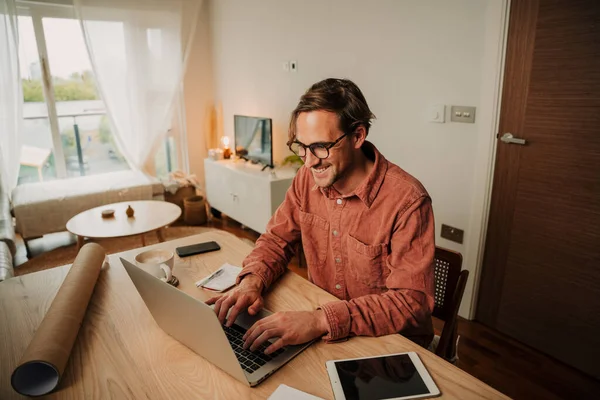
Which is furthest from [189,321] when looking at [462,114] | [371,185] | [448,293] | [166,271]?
[462,114]

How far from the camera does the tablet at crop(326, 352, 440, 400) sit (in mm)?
779

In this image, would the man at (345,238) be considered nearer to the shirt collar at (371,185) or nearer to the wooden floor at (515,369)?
the shirt collar at (371,185)

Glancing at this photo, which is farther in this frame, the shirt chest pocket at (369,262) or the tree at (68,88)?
the tree at (68,88)

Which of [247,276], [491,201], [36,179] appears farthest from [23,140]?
[491,201]

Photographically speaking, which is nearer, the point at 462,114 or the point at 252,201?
the point at 462,114

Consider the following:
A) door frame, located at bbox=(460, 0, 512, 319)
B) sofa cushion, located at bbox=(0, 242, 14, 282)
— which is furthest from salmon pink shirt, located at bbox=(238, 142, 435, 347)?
sofa cushion, located at bbox=(0, 242, 14, 282)

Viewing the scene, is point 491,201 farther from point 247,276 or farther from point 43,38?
point 43,38

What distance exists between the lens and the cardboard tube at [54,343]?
2.61ft

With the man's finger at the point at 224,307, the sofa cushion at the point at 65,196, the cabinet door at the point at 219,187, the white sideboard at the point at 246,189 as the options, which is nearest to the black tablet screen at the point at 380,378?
the man's finger at the point at 224,307

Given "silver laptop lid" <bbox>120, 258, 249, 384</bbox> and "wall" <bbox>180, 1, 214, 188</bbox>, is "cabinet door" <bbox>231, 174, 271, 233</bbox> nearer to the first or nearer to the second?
"wall" <bbox>180, 1, 214, 188</bbox>

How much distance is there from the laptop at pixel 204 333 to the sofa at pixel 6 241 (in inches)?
63.0

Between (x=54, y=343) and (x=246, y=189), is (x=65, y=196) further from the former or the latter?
(x=54, y=343)

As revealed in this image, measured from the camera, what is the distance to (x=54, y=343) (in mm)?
841

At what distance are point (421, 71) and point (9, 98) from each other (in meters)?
3.44
